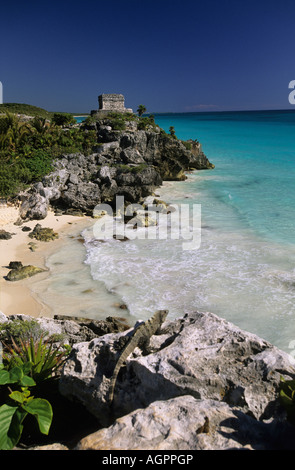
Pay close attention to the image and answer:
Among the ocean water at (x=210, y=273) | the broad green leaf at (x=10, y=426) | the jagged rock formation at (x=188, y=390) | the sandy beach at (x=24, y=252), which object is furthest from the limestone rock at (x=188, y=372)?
the sandy beach at (x=24, y=252)

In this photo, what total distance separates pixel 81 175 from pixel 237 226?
28.8ft

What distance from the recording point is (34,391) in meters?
4.12

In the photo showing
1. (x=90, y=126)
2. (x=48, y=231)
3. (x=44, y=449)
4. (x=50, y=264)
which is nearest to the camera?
(x=44, y=449)

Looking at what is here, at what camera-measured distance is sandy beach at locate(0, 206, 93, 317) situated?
8266 mm

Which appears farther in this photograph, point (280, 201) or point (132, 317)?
point (280, 201)

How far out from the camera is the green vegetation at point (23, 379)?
125 inches

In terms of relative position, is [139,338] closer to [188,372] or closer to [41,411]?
[188,372]

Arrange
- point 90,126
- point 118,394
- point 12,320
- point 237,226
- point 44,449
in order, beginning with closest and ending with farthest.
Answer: point 44,449, point 118,394, point 12,320, point 237,226, point 90,126

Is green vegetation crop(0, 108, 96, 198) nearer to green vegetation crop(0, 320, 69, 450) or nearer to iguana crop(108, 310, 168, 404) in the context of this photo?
green vegetation crop(0, 320, 69, 450)

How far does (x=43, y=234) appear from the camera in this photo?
42.6ft

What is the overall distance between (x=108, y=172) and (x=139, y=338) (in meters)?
15.8

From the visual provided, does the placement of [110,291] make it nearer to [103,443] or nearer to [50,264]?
[50,264]

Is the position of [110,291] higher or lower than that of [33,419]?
lower

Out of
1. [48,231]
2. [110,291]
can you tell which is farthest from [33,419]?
[48,231]
